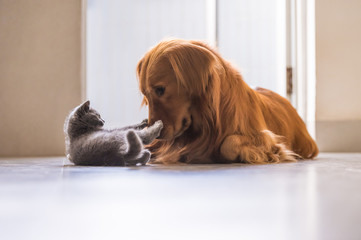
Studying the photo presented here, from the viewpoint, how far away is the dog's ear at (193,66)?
136 centimetres

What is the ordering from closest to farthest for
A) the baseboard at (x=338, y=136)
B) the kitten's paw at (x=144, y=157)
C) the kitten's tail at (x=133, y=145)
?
1. the kitten's tail at (x=133, y=145)
2. the kitten's paw at (x=144, y=157)
3. the baseboard at (x=338, y=136)

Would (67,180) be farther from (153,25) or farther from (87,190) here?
(153,25)

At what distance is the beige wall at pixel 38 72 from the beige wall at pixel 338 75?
1.42 m

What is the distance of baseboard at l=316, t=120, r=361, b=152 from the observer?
8.02ft

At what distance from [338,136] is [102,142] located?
1671 mm

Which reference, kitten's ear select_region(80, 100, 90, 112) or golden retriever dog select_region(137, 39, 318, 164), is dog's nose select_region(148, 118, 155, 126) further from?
kitten's ear select_region(80, 100, 90, 112)

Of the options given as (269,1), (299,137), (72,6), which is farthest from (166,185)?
(269,1)

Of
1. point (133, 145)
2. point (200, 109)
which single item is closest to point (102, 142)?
point (133, 145)

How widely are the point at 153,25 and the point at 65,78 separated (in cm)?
62

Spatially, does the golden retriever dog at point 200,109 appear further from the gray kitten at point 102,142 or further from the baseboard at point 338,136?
the baseboard at point 338,136

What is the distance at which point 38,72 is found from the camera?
237 cm

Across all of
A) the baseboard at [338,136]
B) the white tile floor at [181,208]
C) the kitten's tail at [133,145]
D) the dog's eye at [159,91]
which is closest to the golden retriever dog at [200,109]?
the dog's eye at [159,91]

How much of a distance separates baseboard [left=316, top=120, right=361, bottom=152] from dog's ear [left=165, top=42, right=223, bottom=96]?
1.28m

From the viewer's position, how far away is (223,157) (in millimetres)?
1396
